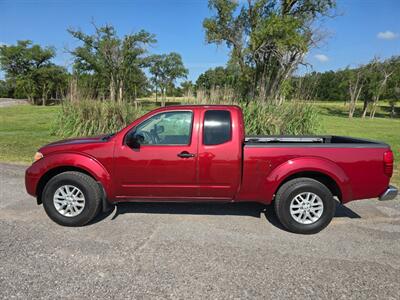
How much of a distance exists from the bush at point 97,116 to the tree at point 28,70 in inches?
2015

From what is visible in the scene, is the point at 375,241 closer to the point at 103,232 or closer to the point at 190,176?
the point at 190,176

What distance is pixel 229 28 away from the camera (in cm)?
3020

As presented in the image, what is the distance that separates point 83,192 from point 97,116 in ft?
26.4

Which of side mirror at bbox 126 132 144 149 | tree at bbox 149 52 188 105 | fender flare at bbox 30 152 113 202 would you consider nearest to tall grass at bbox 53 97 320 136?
side mirror at bbox 126 132 144 149

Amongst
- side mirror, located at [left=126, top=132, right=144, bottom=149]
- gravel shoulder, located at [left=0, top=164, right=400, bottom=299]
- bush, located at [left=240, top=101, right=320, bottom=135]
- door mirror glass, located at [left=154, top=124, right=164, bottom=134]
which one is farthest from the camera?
bush, located at [left=240, top=101, right=320, bottom=135]

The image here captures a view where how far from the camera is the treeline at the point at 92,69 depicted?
40.3 feet

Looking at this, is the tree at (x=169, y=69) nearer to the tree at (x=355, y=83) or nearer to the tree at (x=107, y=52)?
the tree at (x=107, y=52)

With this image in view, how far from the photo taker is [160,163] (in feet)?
12.7

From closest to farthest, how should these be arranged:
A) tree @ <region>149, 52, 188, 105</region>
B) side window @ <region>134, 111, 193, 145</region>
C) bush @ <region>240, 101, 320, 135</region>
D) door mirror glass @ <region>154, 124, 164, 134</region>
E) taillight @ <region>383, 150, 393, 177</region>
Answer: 1. taillight @ <region>383, 150, 393, 177</region>
2. side window @ <region>134, 111, 193, 145</region>
3. door mirror glass @ <region>154, 124, 164, 134</region>
4. bush @ <region>240, 101, 320, 135</region>
5. tree @ <region>149, 52, 188, 105</region>

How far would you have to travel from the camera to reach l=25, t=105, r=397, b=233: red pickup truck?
3787mm

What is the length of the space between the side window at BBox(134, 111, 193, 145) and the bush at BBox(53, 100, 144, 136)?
757cm

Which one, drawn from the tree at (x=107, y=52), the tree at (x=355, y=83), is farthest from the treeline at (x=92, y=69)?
the tree at (x=355, y=83)

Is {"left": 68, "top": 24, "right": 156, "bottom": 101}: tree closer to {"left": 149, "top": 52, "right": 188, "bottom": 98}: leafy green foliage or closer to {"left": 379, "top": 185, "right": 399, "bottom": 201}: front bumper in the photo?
{"left": 149, "top": 52, "right": 188, "bottom": 98}: leafy green foliage

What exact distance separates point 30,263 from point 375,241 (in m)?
4.11
